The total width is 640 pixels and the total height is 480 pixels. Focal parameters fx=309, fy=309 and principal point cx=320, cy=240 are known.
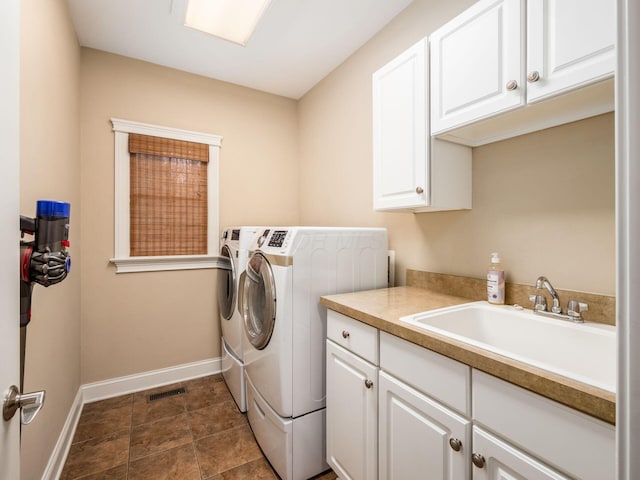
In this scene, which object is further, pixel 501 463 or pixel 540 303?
pixel 540 303

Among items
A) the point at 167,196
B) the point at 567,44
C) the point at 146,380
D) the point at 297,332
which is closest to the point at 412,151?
the point at 567,44

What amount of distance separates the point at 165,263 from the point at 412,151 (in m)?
2.11

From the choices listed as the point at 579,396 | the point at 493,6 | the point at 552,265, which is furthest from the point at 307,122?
the point at 579,396

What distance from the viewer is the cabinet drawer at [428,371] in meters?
0.90

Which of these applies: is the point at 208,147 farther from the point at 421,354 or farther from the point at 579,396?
the point at 579,396

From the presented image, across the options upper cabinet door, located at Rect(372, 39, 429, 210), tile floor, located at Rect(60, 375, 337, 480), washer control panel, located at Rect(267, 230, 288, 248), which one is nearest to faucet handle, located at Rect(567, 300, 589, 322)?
upper cabinet door, located at Rect(372, 39, 429, 210)

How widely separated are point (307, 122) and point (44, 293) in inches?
95.8

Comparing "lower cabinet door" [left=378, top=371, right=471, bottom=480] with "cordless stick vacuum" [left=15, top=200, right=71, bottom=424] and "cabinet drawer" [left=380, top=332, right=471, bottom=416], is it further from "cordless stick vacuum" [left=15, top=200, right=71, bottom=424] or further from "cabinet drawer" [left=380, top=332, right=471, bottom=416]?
"cordless stick vacuum" [left=15, top=200, right=71, bottom=424]

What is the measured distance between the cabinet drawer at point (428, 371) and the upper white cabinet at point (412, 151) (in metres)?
0.68

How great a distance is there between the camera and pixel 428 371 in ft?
3.29

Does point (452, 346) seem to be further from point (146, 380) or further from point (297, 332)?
Answer: point (146, 380)

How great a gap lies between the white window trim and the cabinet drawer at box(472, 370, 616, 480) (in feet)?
7.58

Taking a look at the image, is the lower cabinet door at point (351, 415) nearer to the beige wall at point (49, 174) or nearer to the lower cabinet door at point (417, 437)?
the lower cabinet door at point (417, 437)

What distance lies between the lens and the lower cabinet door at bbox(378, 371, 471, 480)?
0.90 metres
